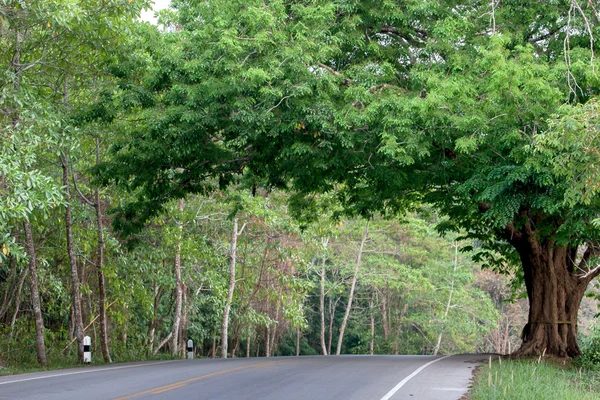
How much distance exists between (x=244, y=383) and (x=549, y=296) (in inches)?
421

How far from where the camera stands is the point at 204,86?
12.8 meters

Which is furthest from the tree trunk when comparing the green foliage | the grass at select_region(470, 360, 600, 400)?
the grass at select_region(470, 360, 600, 400)

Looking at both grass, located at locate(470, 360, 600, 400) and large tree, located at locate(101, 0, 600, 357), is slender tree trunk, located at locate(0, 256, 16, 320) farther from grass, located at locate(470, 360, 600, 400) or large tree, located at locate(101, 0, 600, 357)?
grass, located at locate(470, 360, 600, 400)

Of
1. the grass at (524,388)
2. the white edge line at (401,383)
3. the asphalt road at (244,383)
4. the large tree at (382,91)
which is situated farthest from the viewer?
the large tree at (382,91)

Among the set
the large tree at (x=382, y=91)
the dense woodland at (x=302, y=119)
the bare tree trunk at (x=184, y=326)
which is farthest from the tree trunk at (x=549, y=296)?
the bare tree trunk at (x=184, y=326)

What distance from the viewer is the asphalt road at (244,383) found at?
32.9 ft

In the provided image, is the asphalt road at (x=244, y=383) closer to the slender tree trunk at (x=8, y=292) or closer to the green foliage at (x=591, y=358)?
the green foliage at (x=591, y=358)

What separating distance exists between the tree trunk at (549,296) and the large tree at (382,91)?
9.54 ft

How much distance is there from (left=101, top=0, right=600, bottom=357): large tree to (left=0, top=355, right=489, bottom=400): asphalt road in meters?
3.77

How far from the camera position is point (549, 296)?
62.0 feet

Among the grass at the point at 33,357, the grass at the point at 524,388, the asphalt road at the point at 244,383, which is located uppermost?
the grass at the point at 33,357

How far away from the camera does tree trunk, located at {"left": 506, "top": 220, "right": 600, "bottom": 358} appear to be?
18641 millimetres

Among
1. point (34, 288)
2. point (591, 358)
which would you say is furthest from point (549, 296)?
point (34, 288)

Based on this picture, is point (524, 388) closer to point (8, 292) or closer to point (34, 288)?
point (34, 288)
